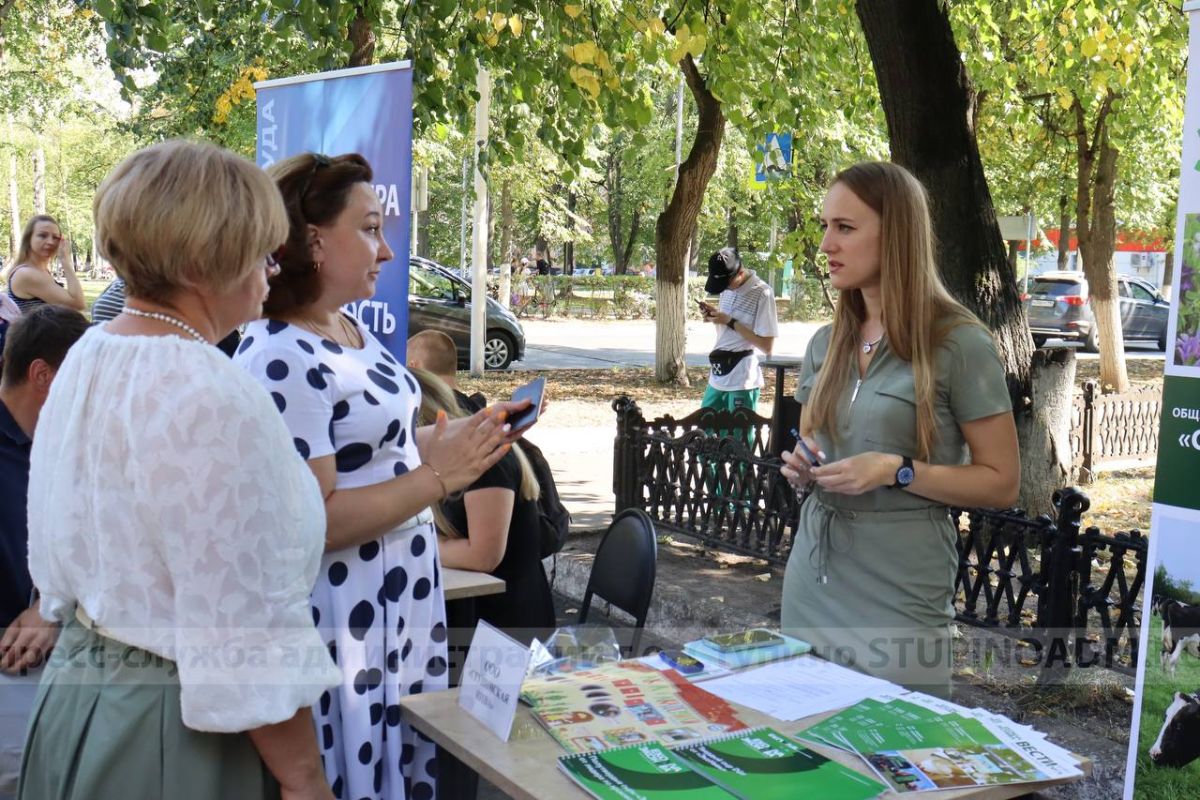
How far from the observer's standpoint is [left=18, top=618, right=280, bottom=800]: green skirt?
65.2 inches

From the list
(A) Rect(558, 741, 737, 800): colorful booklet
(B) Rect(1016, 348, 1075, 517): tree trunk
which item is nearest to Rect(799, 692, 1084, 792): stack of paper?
(A) Rect(558, 741, 737, 800): colorful booklet

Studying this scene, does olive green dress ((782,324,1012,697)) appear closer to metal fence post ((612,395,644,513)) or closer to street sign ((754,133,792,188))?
metal fence post ((612,395,644,513))

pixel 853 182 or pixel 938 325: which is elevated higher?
pixel 853 182

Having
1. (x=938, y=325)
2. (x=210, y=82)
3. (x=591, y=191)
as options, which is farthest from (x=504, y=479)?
(x=591, y=191)

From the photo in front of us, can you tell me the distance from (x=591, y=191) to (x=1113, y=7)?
1400 inches

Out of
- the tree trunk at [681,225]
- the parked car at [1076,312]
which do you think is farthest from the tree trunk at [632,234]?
the tree trunk at [681,225]

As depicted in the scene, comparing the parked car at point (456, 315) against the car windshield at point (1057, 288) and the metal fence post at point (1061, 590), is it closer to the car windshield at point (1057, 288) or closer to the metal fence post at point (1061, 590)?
the car windshield at point (1057, 288)

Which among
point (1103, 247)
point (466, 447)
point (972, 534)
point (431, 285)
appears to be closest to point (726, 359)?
point (972, 534)

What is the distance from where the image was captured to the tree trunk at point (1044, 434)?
637cm

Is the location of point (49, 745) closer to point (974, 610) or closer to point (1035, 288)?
point (974, 610)

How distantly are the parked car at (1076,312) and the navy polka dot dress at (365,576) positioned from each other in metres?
22.8

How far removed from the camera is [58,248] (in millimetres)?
9148

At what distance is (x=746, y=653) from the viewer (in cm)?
247

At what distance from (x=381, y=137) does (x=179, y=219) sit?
2869mm
